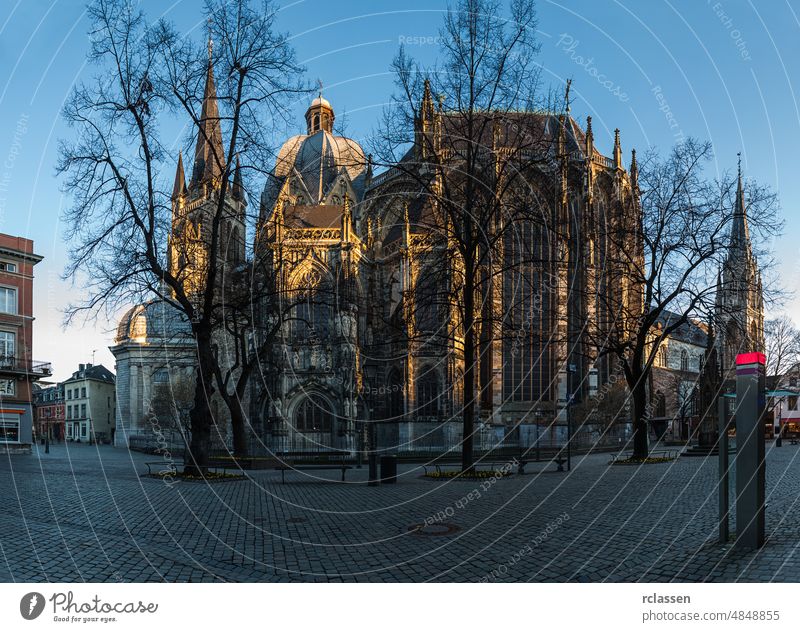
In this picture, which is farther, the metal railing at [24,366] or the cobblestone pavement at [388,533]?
the metal railing at [24,366]

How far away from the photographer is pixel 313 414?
49.5 meters

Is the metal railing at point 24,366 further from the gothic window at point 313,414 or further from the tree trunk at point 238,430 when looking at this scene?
the gothic window at point 313,414

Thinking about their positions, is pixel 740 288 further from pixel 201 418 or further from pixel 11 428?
pixel 11 428

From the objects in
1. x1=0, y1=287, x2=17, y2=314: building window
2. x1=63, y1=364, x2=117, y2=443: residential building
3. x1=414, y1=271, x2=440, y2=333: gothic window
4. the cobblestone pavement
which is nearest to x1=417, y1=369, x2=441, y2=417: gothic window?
x1=414, y1=271, x2=440, y2=333: gothic window

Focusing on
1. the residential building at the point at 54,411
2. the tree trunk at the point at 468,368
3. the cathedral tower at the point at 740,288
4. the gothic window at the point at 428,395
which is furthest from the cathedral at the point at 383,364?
the residential building at the point at 54,411

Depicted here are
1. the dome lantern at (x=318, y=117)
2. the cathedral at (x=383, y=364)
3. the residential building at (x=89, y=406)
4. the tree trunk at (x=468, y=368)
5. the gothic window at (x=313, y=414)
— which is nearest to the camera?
the tree trunk at (x=468, y=368)

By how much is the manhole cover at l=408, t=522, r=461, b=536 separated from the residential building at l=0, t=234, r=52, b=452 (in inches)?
1156

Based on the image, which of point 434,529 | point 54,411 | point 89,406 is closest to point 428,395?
point 434,529

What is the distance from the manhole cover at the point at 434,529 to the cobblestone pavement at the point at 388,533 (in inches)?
1.2

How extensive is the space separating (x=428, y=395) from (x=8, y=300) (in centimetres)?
2839

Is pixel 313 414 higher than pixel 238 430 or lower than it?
→ lower

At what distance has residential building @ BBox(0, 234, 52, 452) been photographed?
32.2m

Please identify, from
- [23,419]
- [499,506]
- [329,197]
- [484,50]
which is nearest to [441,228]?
[484,50]

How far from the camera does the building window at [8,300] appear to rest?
33.8m
